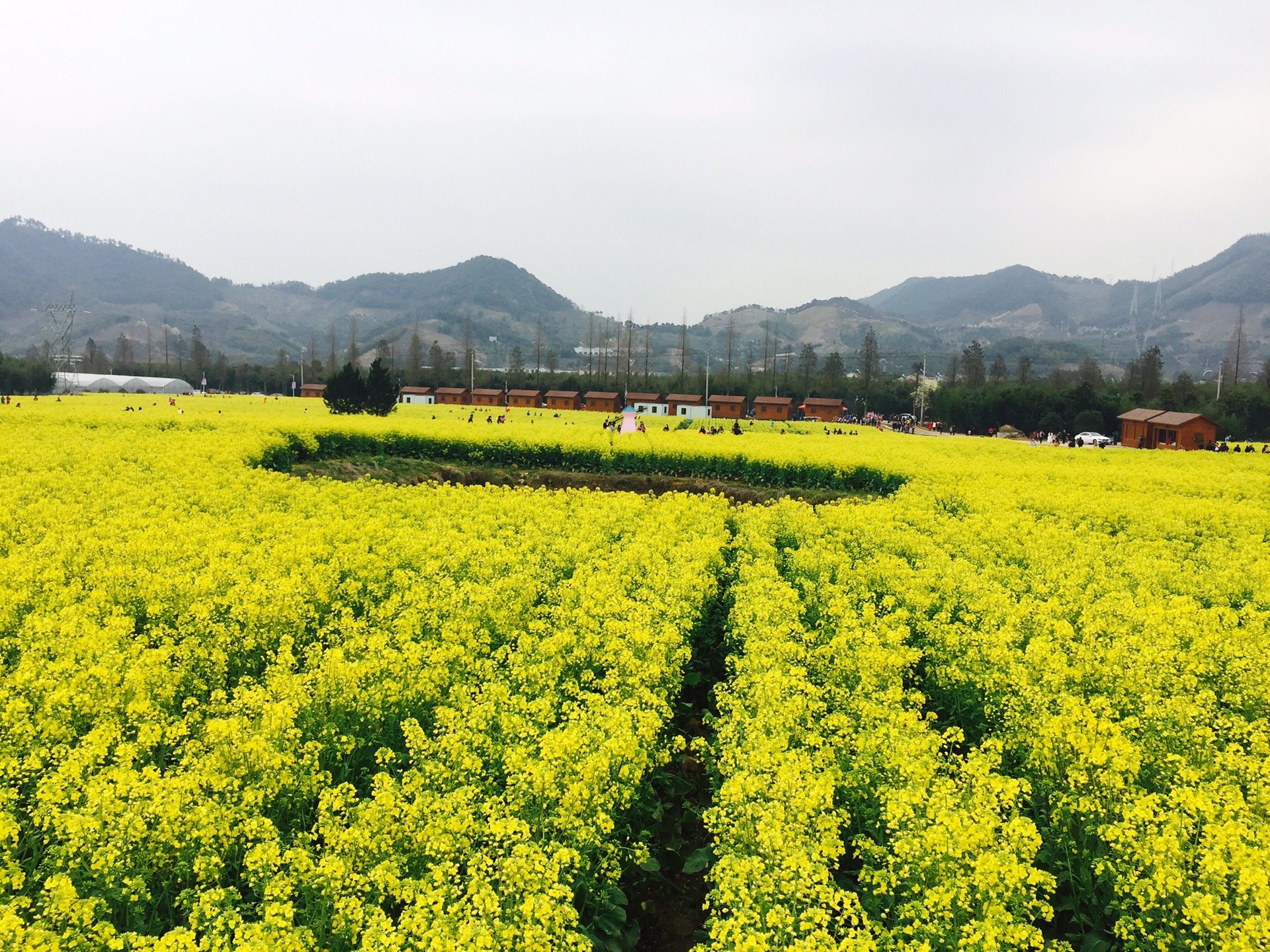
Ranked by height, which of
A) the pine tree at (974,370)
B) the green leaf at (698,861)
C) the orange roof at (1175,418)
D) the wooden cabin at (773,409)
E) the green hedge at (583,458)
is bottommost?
the green leaf at (698,861)

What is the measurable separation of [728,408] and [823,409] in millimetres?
12383

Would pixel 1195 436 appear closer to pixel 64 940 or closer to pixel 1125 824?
pixel 1125 824

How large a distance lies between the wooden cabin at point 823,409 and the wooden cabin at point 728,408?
8.10m

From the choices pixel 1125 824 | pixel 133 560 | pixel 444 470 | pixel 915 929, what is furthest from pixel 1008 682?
pixel 444 470

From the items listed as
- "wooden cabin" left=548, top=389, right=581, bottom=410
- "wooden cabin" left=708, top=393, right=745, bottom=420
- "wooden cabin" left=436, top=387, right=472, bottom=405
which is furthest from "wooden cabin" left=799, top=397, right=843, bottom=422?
"wooden cabin" left=436, top=387, right=472, bottom=405

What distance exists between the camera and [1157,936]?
480cm

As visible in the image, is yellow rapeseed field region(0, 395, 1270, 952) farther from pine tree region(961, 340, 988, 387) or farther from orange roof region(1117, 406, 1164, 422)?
pine tree region(961, 340, 988, 387)

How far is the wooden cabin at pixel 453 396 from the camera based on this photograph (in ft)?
303

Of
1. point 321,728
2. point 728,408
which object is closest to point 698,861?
point 321,728

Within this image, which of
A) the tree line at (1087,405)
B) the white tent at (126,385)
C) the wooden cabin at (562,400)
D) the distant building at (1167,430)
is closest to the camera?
the distant building at (1167,430)

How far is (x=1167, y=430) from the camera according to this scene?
51.9 m

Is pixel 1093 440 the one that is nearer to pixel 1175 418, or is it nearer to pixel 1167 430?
pixel 1167 430

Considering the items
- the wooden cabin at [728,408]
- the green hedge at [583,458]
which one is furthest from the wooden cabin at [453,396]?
the green hedge at [583,458]

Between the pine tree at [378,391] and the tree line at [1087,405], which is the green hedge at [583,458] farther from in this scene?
the tree line at [1087,405]
